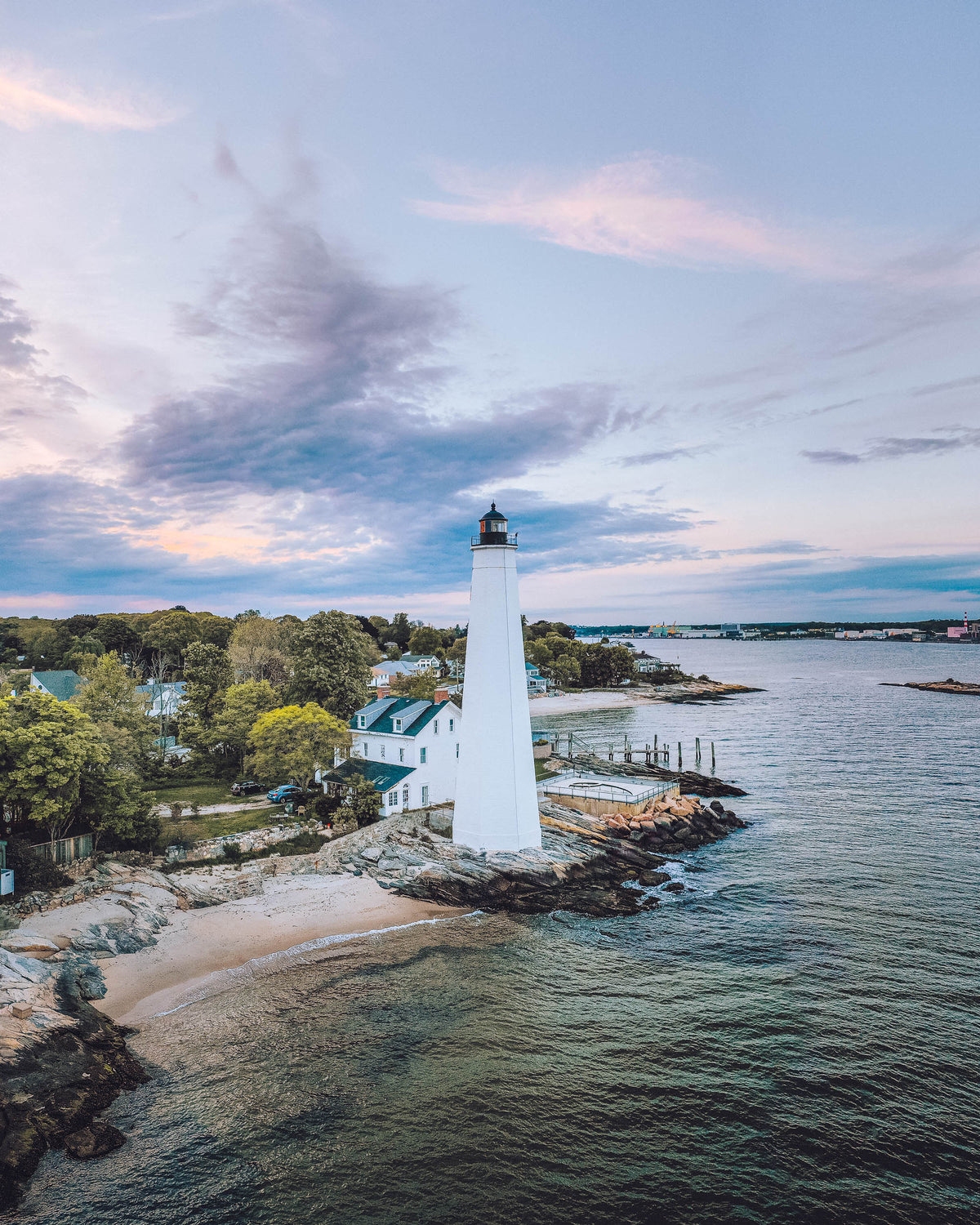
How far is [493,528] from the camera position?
2727 cm

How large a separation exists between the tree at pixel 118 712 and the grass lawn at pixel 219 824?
3.55 metres

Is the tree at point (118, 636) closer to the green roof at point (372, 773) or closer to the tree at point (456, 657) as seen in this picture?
the tree at point (456, 657)

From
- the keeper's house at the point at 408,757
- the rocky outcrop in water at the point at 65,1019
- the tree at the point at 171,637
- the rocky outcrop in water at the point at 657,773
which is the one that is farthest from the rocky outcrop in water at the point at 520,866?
the tree at the point at 171,637

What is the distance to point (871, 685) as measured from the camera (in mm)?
128500

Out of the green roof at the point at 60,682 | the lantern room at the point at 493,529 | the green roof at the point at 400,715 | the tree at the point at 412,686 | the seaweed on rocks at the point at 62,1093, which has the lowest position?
the seaweed on rocks at the point at 62,1093

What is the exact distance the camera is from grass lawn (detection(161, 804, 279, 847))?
3003 cm

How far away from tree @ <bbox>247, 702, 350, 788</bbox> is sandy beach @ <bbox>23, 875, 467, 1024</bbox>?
9046 millimetres

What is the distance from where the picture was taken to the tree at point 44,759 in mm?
23984

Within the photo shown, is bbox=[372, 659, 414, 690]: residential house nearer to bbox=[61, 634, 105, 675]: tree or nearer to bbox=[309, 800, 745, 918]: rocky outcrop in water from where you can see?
bbox=[61, 634, 105, 675]: tree

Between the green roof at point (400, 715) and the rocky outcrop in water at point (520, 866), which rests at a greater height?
the green roof at point (400, 715)

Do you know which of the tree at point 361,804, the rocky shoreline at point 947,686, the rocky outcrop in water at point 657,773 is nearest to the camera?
the tree at point 361,804

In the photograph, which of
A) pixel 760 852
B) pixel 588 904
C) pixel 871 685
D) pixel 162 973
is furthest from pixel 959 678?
pixel 162 973

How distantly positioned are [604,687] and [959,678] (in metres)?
72.3

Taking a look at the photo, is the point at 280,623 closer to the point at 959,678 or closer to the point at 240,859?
the point at 240,859
